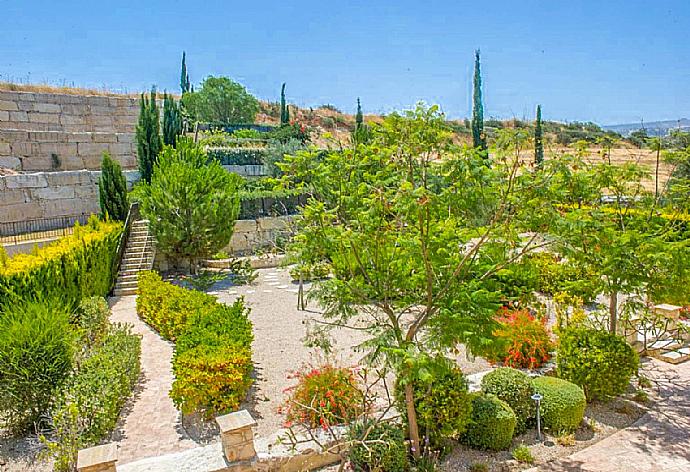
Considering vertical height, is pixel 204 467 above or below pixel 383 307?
below

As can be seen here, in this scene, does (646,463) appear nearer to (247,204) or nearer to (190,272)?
(190,272)

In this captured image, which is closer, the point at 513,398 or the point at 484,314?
the point at 484,314

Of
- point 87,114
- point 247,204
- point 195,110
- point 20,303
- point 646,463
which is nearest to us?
point 646,463

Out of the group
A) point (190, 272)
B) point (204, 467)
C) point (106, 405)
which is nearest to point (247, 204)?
point (190, 272)

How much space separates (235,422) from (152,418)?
2.14 m

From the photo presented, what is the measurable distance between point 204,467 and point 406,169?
3.58 m

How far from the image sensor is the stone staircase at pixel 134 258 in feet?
45.1

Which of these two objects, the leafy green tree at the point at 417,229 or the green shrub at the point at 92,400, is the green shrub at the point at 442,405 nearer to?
the leafy green tree at the point at 417,229

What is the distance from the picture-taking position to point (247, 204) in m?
18.6

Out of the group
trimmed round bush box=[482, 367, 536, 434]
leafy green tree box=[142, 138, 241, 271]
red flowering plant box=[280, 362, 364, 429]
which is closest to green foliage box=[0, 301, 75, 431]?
red flowering plant box=[280, 362, 364, 429]

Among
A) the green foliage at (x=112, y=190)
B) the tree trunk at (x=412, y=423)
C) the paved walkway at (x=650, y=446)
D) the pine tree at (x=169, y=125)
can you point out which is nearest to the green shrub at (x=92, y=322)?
the tree trunk at (x=412, y=423)

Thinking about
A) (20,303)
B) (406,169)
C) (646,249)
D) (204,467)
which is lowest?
(204,467)

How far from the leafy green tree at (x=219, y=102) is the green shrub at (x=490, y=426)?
31857 mm

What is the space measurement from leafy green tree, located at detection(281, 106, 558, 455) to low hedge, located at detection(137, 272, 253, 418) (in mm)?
1593
